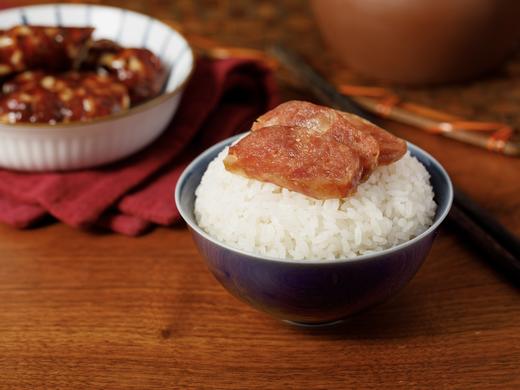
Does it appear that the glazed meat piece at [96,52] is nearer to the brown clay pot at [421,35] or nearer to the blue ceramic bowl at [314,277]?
the brown clay pot at [421,35]

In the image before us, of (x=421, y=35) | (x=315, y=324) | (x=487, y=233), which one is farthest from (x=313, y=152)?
(x=421, y=35)

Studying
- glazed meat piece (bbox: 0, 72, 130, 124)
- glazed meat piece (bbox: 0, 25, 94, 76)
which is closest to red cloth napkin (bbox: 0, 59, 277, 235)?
glazed meat piece (bbox: 0, 72, 130, 124)

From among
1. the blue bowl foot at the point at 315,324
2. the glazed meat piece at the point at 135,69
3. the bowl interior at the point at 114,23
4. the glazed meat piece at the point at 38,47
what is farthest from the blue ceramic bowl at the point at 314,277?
the bowl interior at the point at 114,23

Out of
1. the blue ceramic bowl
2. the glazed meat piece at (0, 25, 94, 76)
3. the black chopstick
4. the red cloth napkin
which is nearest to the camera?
the blue ceramic bowl

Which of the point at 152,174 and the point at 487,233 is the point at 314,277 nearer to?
the point at 487,233

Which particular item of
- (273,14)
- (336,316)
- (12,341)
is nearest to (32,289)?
(12,341)

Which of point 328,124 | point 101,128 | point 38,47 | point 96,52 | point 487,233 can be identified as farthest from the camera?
point 96,52

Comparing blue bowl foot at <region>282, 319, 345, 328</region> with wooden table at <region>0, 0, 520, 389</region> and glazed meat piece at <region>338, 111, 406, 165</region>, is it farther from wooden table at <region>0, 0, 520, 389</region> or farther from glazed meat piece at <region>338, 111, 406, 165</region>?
glazed meat piece at <region>338, 111, 406, 165</region>
